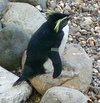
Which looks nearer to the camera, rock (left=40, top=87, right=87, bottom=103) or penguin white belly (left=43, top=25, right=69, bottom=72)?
rock (left=40, top=87, right=87, bottom=103)

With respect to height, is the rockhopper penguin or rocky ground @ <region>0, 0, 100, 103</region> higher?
the rockhopper penguin

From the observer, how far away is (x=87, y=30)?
370 cm

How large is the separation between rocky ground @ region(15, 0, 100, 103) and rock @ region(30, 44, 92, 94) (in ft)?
0.42

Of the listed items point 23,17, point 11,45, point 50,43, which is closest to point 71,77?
point 50,43

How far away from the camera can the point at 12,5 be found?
11.1ft

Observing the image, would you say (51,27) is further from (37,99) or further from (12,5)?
(12,5)

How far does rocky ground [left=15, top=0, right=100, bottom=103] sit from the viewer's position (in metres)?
2.83

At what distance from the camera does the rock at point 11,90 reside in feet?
7.64

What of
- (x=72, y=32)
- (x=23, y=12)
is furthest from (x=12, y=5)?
(x=72, y=32)

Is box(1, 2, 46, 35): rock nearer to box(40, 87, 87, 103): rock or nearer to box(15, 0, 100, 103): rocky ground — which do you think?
box(15, 0, 100, 103): rocky ground

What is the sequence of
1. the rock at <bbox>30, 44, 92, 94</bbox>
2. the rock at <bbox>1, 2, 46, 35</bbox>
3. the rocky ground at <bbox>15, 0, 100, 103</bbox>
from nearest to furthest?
the rock at <bbox>30, 44, 92, 94</bbox>, the rocky ground at <bbox>15, 0, 100, 103</bbox>, the rock at <bbox>1, 2, 46, 35</bbox>

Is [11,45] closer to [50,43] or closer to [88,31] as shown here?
[50,43]

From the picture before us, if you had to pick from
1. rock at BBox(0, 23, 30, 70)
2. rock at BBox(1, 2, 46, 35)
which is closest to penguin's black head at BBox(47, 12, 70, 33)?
rock at BBox(0, 23, 30, 70)

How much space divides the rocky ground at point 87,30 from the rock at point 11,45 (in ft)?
0.51
